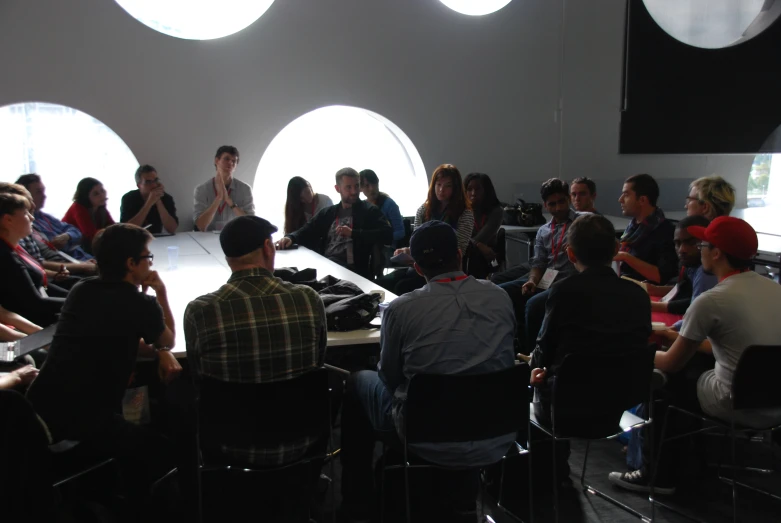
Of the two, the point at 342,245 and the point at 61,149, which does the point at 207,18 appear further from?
the point at 342,245

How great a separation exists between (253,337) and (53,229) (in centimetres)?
347

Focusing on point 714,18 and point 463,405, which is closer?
point 463,405

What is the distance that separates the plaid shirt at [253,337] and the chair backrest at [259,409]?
0.24 feet

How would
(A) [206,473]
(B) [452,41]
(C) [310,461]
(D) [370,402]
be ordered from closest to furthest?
(C) [310,461]
(D) [370,402]
(A) [206,473]
(B) [452,41]

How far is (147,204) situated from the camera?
5.56m

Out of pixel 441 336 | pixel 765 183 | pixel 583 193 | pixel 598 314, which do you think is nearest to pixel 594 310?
pixel 598 314

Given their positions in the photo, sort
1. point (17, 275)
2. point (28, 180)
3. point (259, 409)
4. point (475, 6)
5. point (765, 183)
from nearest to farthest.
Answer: point (259, 409) → point (17, 275) → point (28, 180) → point (475, 6) → point (765, 183)

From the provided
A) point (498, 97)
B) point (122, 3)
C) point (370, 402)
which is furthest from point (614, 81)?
point (370, 402)

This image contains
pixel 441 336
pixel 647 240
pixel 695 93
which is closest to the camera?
pixel 441 336

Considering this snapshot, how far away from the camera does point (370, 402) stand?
7.58ft

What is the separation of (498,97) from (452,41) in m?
0.78

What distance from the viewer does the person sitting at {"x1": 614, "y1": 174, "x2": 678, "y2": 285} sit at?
3.64 m

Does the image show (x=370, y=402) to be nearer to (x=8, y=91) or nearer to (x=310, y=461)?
(x=310, y=461)

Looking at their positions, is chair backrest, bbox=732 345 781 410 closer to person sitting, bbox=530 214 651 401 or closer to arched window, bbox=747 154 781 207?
person sitting, bbox=530 214 651 401
